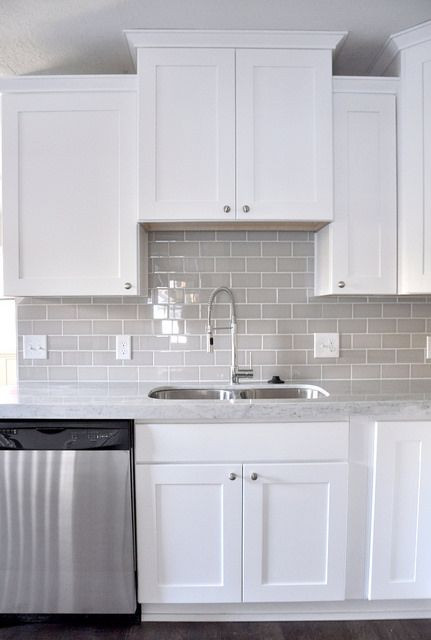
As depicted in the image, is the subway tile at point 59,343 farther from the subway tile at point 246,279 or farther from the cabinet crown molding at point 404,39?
the cabinet crown molding at point 404,39

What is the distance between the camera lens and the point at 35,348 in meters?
2.09

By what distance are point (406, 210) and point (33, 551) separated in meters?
2.06

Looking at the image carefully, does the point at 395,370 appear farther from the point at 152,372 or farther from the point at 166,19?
the point at 166,19

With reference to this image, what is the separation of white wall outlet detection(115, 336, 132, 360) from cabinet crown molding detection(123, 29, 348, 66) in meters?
1.31

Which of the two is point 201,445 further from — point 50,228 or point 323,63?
point 323,63

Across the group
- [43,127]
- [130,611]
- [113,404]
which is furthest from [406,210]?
[130,611]

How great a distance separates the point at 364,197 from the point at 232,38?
2.87ft

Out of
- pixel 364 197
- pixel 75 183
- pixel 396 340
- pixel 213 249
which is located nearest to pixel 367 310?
pixel 396 340

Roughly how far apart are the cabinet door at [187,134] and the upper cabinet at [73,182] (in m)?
0.09

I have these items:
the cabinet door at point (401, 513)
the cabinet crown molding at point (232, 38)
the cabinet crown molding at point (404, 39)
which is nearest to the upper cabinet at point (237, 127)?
the cabinet crown molding at point (232, 38)

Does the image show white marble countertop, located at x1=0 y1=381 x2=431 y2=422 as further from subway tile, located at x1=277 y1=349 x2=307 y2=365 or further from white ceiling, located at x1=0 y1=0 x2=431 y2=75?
white ceiling, located at x1=0 y1=0 x2=431 y2=75

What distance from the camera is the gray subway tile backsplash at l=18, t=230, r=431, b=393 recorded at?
209 cm

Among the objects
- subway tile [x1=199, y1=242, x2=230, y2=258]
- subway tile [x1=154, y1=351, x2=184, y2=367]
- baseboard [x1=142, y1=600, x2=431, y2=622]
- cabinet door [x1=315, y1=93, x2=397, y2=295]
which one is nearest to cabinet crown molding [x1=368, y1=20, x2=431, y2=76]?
cabinet door [x1=315, y1=93, x2=397, y2=295]

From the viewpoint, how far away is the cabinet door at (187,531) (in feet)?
5.06
